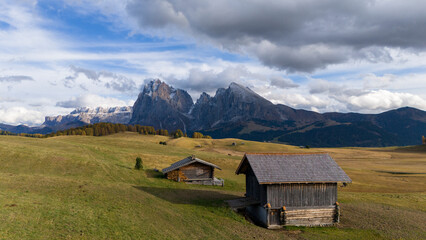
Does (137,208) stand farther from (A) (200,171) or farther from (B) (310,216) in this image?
(A) (200,171)

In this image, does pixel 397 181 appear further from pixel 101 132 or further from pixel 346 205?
pixel 101 132

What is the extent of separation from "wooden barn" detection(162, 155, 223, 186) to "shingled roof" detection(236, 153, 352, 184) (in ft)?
54.1

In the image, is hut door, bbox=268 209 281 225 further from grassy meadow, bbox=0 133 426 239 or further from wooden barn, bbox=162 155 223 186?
wooden barn, bbox=162 155 223 186

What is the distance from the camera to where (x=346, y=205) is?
3616 cm

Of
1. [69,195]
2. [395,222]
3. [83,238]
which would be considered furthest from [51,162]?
[395,222]

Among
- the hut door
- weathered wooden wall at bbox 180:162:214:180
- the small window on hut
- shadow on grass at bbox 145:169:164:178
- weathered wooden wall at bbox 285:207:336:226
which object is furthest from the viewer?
shadow on grass at bbox 145:169:164:178

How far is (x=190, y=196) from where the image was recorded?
1441 inches

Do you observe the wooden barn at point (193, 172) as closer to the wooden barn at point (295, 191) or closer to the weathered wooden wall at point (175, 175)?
the weathered wooden wall at point (175, 175)

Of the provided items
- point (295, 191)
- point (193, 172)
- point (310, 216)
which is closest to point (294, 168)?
point (295, 191)

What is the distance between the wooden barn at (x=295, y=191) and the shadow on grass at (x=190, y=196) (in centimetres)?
595

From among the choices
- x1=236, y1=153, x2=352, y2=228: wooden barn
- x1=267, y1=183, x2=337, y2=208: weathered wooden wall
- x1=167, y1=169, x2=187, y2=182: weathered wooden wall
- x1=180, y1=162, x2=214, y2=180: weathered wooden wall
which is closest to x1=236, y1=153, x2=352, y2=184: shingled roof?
x1=236, y1=153, x2=352, y2=228: wooden barn

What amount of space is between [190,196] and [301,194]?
1534 cm

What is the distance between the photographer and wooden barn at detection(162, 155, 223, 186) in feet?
153

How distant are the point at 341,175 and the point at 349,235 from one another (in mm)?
6607
